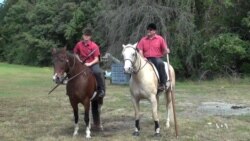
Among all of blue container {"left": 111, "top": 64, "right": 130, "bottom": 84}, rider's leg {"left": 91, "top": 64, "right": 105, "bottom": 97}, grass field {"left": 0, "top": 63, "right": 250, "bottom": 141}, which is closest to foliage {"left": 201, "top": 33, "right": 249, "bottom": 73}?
blue container {"left": 111, "top": 64, "right": 130, "bottom": 84}

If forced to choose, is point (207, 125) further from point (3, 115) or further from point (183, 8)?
point (183, 8)

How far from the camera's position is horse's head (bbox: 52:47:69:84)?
9.42 meters

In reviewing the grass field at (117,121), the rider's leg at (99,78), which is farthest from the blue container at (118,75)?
the rider's leg at (99,78)

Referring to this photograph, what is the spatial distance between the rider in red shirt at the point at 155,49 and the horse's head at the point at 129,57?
2.53ft

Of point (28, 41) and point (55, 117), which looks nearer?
point (55, 117)

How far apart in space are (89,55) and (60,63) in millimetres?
1276

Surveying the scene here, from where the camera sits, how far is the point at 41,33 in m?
63.7

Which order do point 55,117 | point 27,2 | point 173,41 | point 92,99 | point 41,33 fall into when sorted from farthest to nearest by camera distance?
point 27,2
point 41,33
point 173,41
point 55,117
point 92,99

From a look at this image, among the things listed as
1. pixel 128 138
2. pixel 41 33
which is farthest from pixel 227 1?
pixel 41 33

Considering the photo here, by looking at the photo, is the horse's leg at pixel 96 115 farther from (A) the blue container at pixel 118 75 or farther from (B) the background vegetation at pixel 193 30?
(B) the background vegetation at pixel 193 30

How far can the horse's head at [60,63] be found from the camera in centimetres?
942

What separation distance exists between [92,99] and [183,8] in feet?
62.6

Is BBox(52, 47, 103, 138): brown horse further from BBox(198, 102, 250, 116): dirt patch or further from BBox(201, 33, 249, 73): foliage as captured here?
BBox(201, 33, 249, 73): foliage

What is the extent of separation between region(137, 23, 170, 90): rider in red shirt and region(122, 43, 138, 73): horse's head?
77 centimetres
